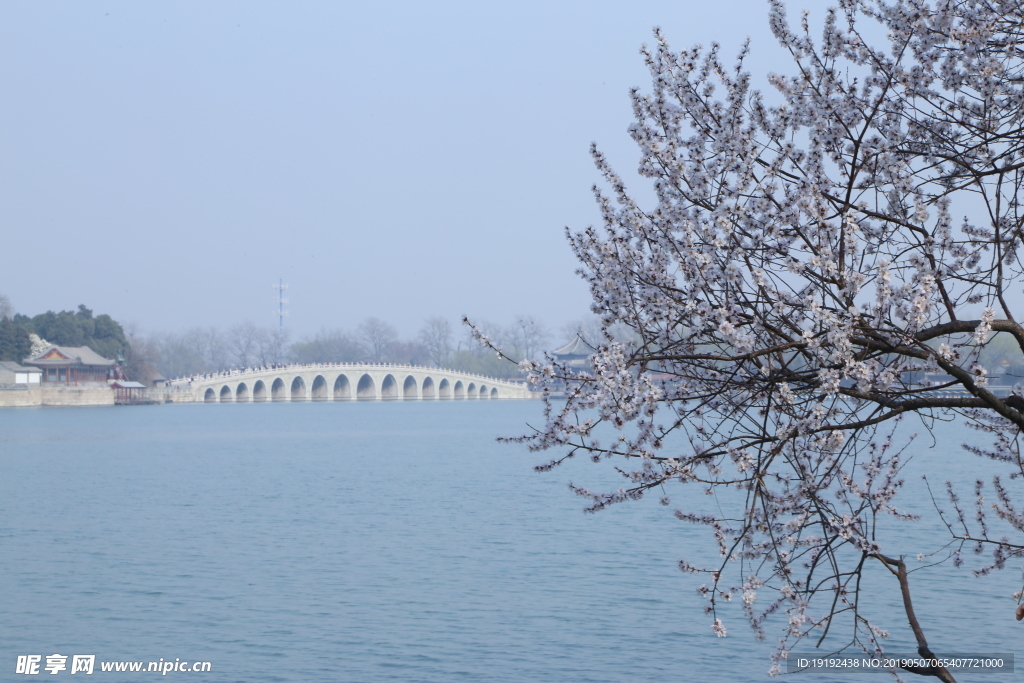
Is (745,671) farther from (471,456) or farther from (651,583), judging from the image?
(471,456)

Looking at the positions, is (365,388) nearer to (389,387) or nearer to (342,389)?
(389,387)

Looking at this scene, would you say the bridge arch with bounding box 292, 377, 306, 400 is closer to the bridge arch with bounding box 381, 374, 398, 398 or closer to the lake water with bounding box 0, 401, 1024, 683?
the bridge arch with bounding box 381, 374, 398, 398

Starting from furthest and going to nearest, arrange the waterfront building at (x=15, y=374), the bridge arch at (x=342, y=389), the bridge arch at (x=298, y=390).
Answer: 1. the bridge arch at (x=298, y=390)
2. the bridge arch at (x=342, y=389)
3. the waterfront building at (x=15, y=374)

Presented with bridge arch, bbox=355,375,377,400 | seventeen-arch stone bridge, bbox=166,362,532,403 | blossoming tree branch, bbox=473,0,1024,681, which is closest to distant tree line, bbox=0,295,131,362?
seventeen-arch stone bridge, bbox=166,362,532,403

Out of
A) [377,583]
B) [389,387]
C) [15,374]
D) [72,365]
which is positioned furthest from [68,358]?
[377,583]

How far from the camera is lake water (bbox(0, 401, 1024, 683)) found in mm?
11000

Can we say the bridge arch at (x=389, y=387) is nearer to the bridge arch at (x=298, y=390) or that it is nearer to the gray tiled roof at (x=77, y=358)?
the bridge arch at (x=298, y=390)

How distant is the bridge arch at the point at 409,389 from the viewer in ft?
347

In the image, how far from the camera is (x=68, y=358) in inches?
2955

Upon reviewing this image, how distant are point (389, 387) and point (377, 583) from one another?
299 ft

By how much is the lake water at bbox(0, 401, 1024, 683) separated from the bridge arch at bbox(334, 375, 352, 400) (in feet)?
233

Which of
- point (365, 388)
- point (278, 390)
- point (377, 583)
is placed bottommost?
point (377, 583)

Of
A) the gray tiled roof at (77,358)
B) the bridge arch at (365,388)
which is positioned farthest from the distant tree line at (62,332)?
the bridge arch at (365,388)

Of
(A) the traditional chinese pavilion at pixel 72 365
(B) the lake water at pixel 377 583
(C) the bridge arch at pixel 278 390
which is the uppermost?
(A) the traditional chinese pavilion at pixel 72 365
